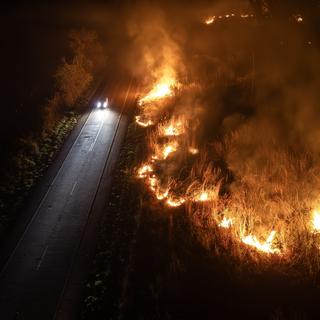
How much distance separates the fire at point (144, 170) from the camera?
17.7 m

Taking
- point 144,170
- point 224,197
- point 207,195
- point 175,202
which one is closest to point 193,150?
point 144,170

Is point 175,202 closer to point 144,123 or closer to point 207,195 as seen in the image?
point 207,195

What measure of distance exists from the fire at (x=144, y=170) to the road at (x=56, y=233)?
1.64m

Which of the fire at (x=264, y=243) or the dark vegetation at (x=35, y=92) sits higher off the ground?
the fire at (x=264, y=243)

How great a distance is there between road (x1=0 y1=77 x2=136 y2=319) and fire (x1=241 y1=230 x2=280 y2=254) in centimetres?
634

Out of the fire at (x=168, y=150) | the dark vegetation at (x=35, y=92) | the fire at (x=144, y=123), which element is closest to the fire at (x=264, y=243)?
the fire at (x=168, y=150)

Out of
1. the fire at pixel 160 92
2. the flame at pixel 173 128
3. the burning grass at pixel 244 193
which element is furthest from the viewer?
the fire at pixel 160 92

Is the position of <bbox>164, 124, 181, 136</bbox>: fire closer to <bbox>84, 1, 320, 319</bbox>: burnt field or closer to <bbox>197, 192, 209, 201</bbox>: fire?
<bbox>84, 1, 320, 319</bbox>: burnt field

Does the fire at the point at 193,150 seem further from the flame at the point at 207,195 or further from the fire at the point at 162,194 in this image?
the flame at the point at 207,195

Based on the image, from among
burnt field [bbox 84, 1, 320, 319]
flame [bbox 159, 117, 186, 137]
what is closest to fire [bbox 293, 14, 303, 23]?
burnt field [bbox 84, 1, 320, 319]

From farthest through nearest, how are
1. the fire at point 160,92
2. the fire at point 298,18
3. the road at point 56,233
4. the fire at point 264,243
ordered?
the fire at point 160,92
the fire at point 298,18
the fire at point 264,243
the road at point 56,233

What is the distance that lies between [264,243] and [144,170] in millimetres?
7690

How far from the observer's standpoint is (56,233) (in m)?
14.6

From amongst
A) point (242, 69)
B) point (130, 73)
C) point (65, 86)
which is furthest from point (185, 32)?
point (65, 86)
